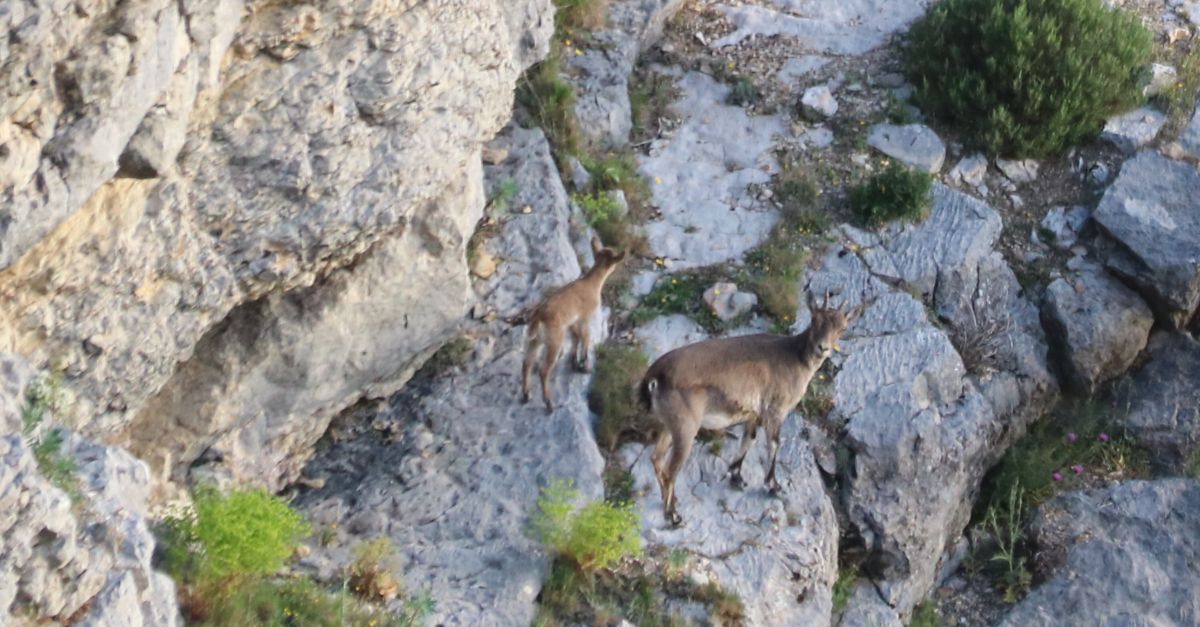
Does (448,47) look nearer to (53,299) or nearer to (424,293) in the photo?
(424,293)

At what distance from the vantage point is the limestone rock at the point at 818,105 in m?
16.5

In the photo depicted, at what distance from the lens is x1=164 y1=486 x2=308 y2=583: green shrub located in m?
9.26

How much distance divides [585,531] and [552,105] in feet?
19.3

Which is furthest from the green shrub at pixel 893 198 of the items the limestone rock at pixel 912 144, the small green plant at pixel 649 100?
the small green plant at pixel 649 100

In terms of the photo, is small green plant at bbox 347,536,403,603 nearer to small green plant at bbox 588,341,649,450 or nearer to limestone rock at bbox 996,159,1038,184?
small green plant at bbox 588,341,649,450

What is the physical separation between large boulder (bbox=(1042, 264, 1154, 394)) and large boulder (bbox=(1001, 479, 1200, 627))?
1.39m

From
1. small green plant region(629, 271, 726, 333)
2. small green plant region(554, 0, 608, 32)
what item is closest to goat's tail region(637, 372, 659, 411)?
small green plant region(629, 271, 726, 333)

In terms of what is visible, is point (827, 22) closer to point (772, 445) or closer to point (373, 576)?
point (772, 445)

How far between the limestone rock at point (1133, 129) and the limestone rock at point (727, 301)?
5.24 m

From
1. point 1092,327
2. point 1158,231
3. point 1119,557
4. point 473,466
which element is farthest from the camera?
point 1158,231

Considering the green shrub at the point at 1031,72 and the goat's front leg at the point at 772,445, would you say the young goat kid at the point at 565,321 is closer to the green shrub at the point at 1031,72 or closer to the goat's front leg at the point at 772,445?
the goat's front leg at the point at 772,445

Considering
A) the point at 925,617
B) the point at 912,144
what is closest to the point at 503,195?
the point at 912,144

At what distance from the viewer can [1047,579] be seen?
13.7 meters

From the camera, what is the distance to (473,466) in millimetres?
12055
